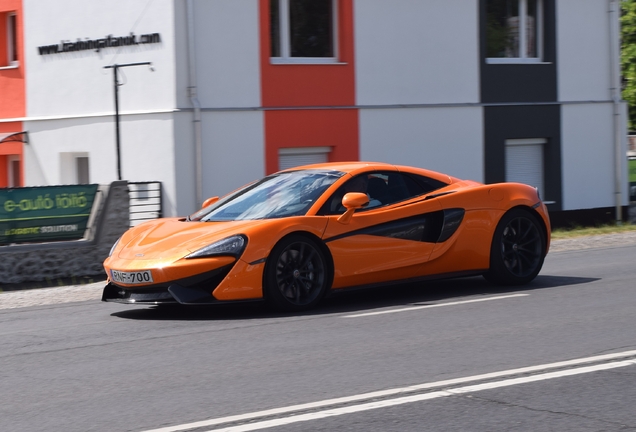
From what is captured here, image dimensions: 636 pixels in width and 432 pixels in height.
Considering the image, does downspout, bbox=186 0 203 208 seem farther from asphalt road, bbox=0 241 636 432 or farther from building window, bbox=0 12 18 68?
asphalt road, bbox=0 241 636 432

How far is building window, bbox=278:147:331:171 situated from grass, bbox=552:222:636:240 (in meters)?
4.51

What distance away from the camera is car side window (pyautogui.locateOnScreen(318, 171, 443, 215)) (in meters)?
9.37

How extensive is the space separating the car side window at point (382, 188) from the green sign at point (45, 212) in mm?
5533

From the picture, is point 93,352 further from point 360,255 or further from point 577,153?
point 577,153

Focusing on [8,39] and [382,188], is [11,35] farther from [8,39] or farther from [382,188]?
[382,188]

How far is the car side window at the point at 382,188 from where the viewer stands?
30.7ft

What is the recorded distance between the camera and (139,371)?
6719mm


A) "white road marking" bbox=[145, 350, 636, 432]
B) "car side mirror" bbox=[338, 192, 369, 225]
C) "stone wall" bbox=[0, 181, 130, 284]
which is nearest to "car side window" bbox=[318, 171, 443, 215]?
"car side mirror" bbox=[338, 192, 369, 225]

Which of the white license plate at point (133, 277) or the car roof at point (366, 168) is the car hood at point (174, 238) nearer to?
the white license plate at point (133, 277)

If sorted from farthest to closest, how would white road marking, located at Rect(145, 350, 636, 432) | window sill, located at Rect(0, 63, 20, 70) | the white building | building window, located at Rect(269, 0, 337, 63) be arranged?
Result: 1. window sill, located at Rect(0, 63, 20, 70)
2. building window, located at Rect(269, 0, 337, 63)
3. the white building
4. white road marking, located at Rect(145, 350, 636, 432)

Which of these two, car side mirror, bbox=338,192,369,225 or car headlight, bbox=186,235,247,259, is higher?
car side mirror, bbox=338,192,369,225

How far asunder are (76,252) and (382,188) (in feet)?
18.1

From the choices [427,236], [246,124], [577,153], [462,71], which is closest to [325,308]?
[427,236]

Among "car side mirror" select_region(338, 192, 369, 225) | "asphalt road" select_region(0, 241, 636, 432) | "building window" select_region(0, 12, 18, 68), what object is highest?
"building window" select_region(0, 12, 18, 68)
